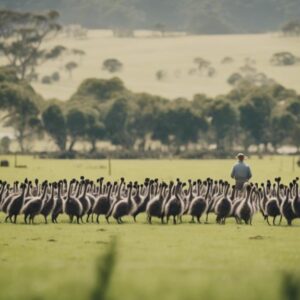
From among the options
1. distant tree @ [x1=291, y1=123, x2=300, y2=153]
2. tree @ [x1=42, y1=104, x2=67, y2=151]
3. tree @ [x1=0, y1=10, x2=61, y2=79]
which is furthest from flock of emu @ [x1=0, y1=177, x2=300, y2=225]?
tree @ [x1=0, y1=10, x2=61, y2=79]

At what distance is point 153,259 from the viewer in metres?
15.8

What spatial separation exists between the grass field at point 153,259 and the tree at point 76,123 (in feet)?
323

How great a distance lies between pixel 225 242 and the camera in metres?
19.3

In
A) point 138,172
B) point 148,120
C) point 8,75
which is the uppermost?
point 8,75

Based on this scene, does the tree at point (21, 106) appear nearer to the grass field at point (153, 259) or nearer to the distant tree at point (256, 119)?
the distant tree at point (256, 119)

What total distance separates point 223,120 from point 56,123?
23.5 m

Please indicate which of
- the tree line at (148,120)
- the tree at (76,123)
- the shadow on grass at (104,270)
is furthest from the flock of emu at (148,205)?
the tree at (76,123)

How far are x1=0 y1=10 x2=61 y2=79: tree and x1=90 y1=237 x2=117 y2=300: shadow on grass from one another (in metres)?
152

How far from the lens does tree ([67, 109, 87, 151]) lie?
411 ft

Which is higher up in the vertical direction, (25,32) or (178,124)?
(25,32)

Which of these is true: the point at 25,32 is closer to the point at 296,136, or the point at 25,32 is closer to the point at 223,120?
the point at 223,120

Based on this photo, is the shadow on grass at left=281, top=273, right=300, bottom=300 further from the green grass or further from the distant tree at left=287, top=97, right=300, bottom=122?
the distant tree at left=287, top=97, right=300, bottom=122

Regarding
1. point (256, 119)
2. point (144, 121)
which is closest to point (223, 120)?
point (256, 119)

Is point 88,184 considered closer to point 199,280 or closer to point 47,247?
point 47,247
